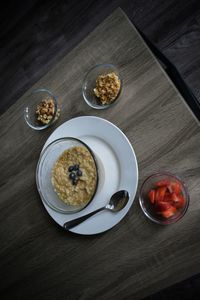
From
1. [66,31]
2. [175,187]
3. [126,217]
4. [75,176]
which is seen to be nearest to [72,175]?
[75,176]

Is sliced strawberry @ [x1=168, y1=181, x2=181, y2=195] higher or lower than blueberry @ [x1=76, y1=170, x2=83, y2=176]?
lower

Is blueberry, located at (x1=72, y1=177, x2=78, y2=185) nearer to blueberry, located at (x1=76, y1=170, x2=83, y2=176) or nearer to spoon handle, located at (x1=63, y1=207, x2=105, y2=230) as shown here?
blueberry, located at (x1=76, y1=170, x2=83, y2=176)

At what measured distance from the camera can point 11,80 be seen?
2.43 metres

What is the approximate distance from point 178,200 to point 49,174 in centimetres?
50

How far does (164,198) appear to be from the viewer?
4.27ft

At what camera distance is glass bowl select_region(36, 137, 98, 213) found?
4.42ft

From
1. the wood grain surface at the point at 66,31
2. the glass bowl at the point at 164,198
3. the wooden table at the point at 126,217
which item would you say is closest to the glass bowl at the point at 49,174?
the wooden table at the point at 126,217

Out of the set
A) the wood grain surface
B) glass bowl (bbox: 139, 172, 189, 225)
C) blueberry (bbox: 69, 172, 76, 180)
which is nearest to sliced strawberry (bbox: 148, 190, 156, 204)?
glass bowl (bbox: 139, 172, 189, 225)

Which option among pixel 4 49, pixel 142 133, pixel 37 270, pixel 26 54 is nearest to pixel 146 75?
pixel 142 133

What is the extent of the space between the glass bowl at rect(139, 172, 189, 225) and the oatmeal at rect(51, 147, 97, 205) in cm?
21

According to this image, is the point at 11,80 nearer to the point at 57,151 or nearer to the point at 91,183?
the point at 57,151

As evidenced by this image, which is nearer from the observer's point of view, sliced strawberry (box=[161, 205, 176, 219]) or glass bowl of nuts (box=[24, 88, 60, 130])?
sliced strawberry (box=[161, 205, 176, 219])

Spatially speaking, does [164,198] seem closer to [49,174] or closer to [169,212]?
[169,212]

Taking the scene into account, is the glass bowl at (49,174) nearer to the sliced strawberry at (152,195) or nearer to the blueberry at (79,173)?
the blueberry at (79,173)
